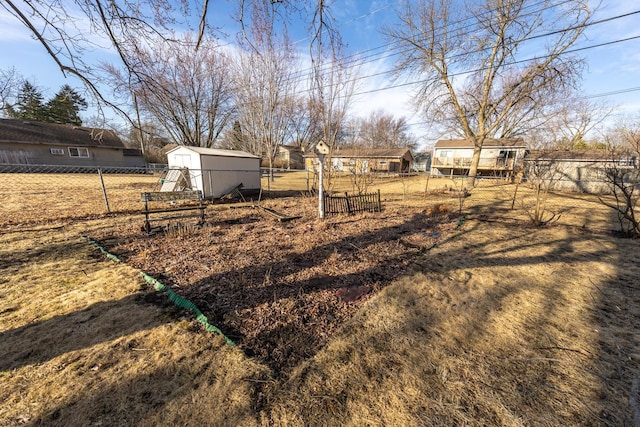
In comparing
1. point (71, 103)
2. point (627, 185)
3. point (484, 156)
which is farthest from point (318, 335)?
point (484, 156)

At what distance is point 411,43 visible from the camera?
15.6 metres

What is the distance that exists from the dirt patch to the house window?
27570mm

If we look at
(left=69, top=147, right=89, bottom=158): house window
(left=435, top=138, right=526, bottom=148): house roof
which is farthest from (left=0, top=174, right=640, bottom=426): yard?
(left=69, top=147, right=89, bottom=158): house window

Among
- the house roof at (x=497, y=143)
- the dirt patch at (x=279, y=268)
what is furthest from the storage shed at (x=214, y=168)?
the house roof at (x=497, y=143)

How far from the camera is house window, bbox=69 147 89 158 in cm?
2410

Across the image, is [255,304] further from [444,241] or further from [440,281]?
[444,241]

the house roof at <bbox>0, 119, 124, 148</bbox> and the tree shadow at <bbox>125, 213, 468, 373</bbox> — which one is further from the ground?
the house roof at <bbox>0, 119, 124, 148</bbox>

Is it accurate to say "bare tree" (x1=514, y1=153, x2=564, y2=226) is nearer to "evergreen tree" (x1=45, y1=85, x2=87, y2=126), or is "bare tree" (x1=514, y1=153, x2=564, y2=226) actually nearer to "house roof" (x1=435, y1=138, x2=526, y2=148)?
"house roof" (x1=435, y1=138, x2=526, y2=148)

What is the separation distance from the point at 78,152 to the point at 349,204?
31.5 metres

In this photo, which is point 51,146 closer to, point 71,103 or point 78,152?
point 78,152

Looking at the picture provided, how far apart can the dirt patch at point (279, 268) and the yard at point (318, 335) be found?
1.2 inches

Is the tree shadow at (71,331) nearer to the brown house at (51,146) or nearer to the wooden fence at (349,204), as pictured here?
the wooden fence at (349,204)

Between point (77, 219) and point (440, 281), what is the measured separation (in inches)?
389

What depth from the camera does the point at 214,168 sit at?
34.0ft
